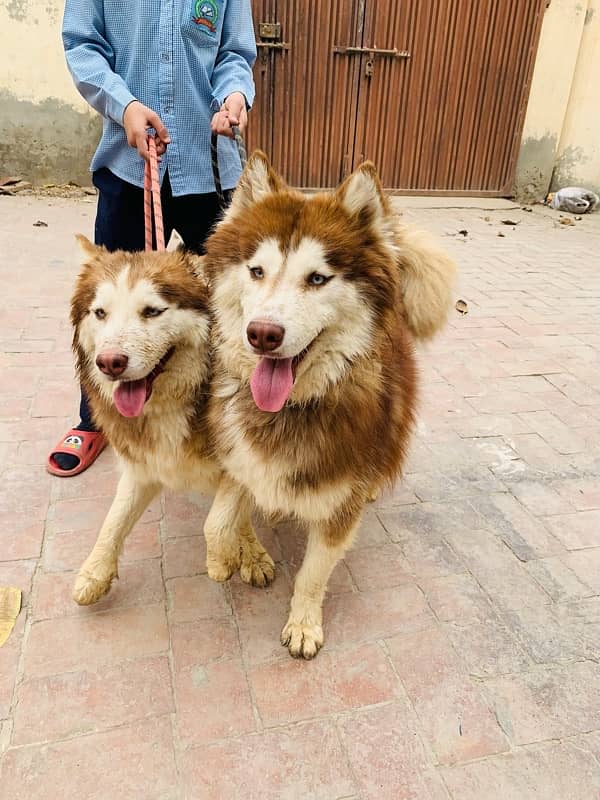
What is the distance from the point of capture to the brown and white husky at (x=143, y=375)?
7.00ft

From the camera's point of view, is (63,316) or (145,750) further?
(63,316)

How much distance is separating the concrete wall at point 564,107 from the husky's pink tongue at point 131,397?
10.2m

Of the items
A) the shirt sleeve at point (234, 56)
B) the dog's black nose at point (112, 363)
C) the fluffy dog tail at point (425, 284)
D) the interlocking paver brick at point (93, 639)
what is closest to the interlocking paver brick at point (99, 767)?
the interlocking paver brick at point (93, 639)

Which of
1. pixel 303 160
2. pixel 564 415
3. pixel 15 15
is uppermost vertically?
pixel 15 15

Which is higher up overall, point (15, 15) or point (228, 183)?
point (15, 15)

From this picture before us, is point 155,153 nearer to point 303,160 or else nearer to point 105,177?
point 105,177

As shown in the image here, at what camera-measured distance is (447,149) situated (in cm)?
1024

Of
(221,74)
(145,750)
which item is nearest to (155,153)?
(221,74)

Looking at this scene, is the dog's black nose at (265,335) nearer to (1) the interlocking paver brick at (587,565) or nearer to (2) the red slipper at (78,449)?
(2) the red slipper at (78,449)

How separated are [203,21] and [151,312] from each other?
154 cm

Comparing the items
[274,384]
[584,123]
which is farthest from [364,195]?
[584,123]

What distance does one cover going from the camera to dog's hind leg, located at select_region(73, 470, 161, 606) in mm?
2408

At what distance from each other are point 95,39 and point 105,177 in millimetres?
589

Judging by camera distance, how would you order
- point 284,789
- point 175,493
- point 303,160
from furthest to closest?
point 303,160, point 175,493, point 284,789
